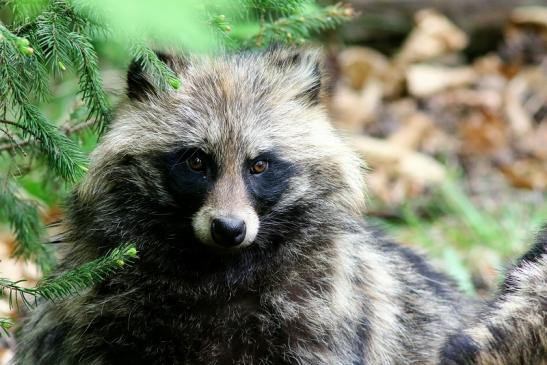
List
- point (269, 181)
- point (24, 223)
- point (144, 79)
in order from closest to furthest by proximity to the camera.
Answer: point (269, 181) < point (144, 79) < point (24, 223)

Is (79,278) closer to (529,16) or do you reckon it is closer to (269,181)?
(269,181)

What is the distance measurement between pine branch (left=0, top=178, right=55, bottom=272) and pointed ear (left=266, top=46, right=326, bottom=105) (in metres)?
1.66

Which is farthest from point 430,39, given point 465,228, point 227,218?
point 227,218

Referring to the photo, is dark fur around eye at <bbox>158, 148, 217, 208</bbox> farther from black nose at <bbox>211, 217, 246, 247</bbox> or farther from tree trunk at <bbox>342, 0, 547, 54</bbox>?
tree trunk at <bbox>342, 0, 547, 54</bbox>

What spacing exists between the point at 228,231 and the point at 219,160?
43cm

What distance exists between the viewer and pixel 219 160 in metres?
4.47

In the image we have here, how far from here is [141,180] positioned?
4.61m

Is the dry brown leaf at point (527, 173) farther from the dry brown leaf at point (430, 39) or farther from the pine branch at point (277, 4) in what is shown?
the pine branch at point (277, 4)

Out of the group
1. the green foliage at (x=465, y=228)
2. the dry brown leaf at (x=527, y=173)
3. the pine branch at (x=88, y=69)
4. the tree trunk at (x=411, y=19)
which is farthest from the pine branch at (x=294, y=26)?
the tree trunk at (x=411, y=19)

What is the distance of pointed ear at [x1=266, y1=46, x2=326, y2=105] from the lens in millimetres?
4957

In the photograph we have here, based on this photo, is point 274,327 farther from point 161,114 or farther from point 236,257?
point 161,114

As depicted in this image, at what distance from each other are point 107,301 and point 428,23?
23.2 ft

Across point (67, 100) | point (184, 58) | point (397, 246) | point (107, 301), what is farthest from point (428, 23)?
point (107, 301)

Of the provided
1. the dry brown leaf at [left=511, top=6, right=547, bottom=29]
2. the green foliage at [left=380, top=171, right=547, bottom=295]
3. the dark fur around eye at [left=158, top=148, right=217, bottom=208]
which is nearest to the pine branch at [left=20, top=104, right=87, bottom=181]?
the dark fur around eye at [left=158, top=148, right=217, bottom=208]
